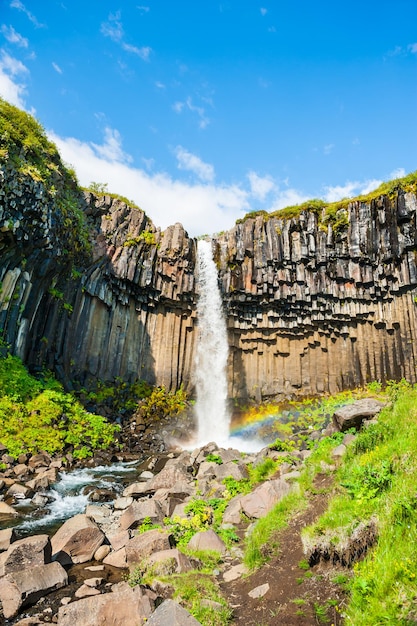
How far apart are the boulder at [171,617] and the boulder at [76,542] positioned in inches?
146

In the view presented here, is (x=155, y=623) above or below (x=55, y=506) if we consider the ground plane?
above

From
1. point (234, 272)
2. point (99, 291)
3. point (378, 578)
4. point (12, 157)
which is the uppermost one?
point (12, 157)

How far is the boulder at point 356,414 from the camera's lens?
10777 millimetres

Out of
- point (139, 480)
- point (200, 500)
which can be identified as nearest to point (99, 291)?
point (139, 480)

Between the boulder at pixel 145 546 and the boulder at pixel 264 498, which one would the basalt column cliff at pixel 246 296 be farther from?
the boulder at pixel 264 498

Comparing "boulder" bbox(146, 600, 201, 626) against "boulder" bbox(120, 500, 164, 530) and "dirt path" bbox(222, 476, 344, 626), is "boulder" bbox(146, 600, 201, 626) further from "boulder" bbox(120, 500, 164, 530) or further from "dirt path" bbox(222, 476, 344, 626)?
"boulder" bbox(120, 500, 164, 530)

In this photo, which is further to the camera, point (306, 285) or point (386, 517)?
point (306, 285)

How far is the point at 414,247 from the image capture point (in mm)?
24641

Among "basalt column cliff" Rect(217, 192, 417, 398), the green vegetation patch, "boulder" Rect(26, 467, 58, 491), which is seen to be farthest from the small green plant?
"basalt column cliff" Rect(217, 192, 417, 398)

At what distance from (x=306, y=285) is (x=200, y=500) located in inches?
796

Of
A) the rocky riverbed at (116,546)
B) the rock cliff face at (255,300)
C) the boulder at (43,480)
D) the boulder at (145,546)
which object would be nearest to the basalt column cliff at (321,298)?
the rock cliff face at (255,300)

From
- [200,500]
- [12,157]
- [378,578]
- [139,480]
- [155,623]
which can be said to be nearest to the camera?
[378,578]

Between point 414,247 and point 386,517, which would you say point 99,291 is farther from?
point 386,517

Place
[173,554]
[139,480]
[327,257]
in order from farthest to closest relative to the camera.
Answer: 1. [327,257]
2. [139,480]
3. [173,554]
